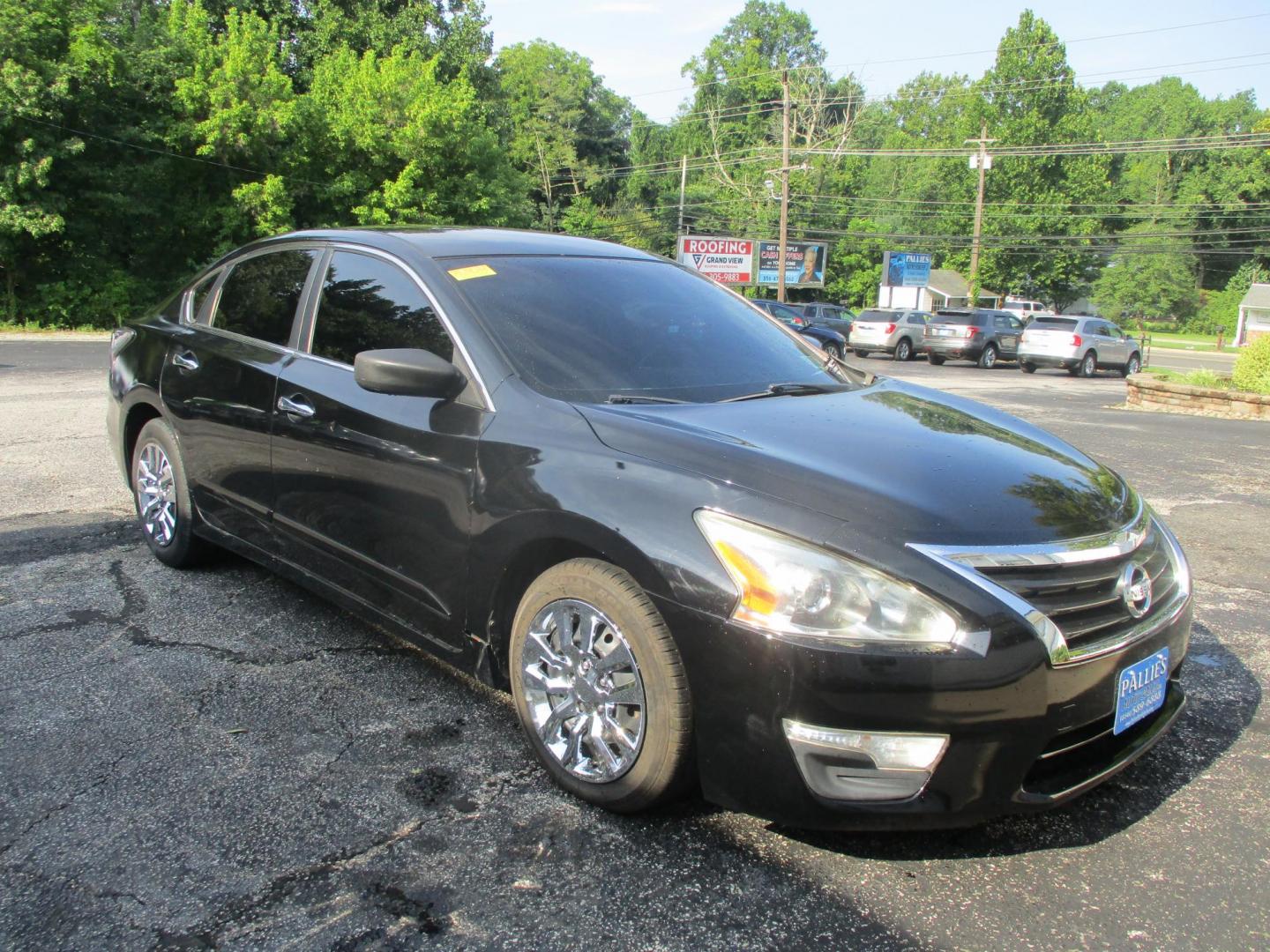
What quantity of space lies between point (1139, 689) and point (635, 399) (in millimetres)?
1621

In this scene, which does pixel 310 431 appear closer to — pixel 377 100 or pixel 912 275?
pixel 377 100

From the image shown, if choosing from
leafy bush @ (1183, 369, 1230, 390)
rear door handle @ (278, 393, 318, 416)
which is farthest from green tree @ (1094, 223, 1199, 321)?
rear door handle @ (278, 393, 318, 416)

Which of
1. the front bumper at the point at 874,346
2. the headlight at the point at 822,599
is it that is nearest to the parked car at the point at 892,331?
the front bumper at the point at 874,346

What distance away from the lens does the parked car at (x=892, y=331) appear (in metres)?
30.5

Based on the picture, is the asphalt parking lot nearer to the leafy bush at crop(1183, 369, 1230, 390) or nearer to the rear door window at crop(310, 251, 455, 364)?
the rear door window at crop(310, 251, 455, 364)

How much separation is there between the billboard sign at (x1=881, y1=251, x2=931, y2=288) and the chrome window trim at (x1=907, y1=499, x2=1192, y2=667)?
55192 millimetres

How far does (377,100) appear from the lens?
2803 centimetres

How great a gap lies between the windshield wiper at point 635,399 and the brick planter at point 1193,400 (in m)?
12.1

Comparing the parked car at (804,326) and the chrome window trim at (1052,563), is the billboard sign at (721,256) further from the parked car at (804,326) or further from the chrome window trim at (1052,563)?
the chrome window trim at (1052,563)

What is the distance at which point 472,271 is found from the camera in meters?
3.46

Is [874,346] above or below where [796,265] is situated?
below

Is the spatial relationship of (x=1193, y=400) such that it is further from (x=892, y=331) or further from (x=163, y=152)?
(x=163, y=152)

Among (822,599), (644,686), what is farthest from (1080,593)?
(644,686)

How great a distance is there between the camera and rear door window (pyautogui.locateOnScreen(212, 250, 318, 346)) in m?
3.99
